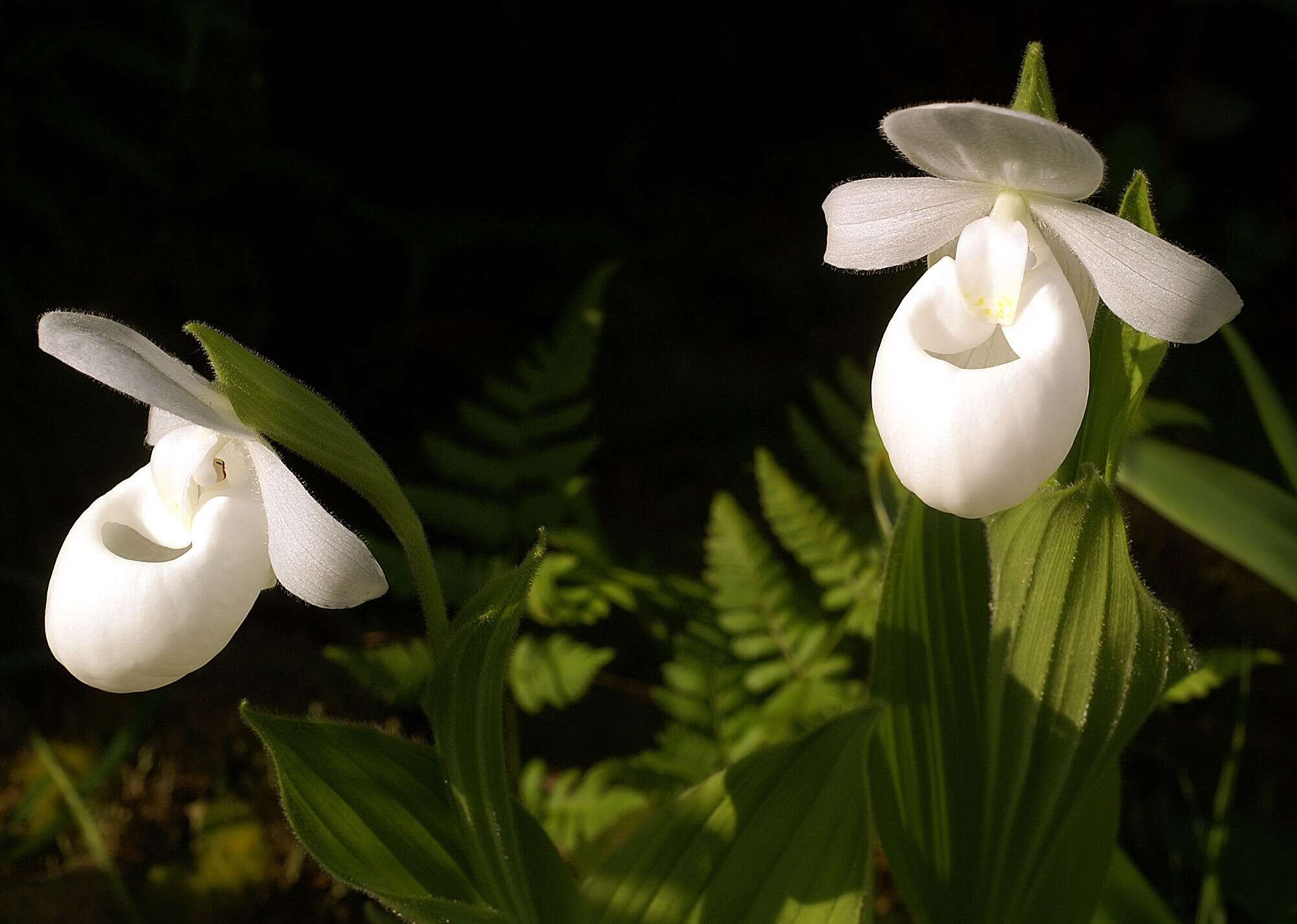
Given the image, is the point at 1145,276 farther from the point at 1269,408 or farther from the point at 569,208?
the point at 569,208

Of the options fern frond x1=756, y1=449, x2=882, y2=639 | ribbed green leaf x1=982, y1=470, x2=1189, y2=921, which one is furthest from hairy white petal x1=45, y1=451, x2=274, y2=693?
fern frond x1=756, y1=449, x2=882, y2=639

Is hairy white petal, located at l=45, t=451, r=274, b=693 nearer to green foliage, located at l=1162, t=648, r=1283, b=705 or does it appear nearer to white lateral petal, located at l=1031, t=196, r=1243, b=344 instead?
white lateral petal, located at l=1031, t=196, r=1243, b=344

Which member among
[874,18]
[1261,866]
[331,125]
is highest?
[874,18]

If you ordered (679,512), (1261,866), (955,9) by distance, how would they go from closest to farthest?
1. (1261,866)
2. (679,512)
3. (955,9)

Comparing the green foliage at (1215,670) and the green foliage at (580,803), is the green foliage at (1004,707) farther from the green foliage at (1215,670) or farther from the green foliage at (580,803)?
the green foliage at (580,803)

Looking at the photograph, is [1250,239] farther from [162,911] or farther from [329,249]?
[162,911]

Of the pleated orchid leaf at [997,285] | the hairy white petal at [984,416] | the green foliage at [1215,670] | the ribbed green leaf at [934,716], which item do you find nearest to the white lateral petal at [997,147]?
the pleated orchid leaf at [997,285]

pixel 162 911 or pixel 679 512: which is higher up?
pixel 679 512

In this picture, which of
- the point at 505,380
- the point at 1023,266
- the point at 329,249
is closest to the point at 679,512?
the point at 505,380
